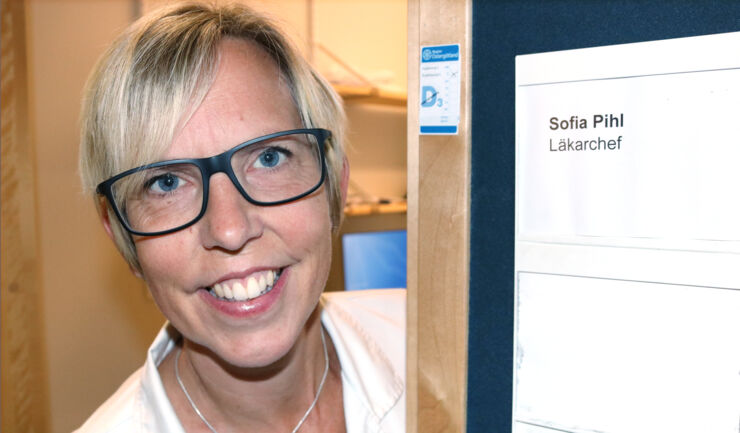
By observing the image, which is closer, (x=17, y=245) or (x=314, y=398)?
(x=314, y=398)

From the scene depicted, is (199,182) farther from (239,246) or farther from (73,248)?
(73,248)

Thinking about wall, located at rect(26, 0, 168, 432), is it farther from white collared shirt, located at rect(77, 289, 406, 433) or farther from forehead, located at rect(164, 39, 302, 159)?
forehead, located at rect(164, 39, 302, 159)

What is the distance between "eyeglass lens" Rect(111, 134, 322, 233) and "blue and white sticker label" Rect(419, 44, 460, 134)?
14.7 inches

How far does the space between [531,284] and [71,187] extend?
2.20 m

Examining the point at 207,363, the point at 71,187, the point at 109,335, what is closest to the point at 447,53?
the point at 207,363

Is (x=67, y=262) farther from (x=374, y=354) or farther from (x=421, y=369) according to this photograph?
(x=421, y=369)

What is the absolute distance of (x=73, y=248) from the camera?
7.92ft

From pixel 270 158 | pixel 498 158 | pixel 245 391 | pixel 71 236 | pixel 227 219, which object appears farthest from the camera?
→ pixel 71 236

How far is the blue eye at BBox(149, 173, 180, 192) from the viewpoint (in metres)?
0.93

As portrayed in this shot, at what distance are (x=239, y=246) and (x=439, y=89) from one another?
1.31ft

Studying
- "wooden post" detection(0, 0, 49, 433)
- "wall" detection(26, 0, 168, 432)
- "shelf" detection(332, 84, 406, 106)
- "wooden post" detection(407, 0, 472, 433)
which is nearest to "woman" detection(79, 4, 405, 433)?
"wooden post" detection(407, 0, 472, 433)

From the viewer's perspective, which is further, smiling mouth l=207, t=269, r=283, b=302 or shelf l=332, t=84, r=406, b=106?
shelf l=332, t=84, r=406, b=106

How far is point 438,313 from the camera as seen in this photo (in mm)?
611

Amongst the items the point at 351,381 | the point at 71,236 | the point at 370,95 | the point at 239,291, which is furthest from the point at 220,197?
the point at 370,95
